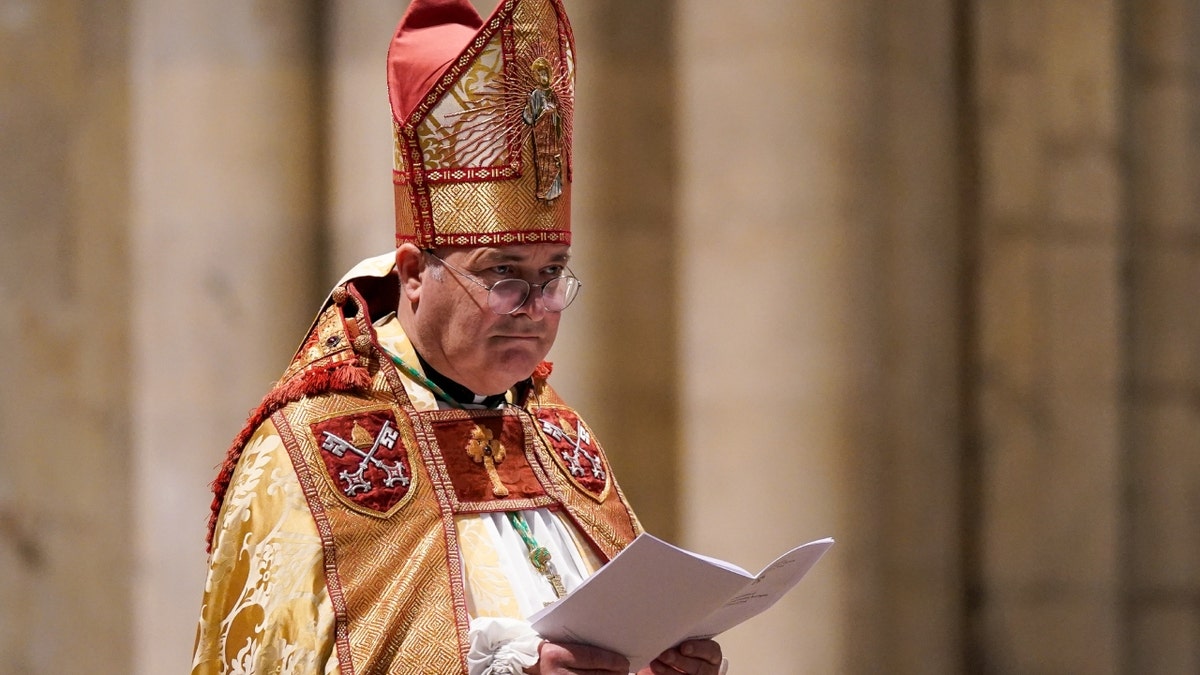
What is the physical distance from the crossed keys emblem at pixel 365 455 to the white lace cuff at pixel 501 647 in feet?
0.87

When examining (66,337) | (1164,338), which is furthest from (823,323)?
(66,337)

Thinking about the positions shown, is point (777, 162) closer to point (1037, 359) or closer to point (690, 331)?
point (690, 331)

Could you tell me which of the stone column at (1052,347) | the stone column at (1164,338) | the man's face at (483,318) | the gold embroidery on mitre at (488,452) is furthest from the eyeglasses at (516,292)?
the stone column at (1164,338)

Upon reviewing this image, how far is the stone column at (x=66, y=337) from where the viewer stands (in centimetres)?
398

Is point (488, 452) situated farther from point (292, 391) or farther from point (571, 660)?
point (571, 660)

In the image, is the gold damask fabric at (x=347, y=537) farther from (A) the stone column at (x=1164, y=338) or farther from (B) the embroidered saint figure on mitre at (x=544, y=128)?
(A) the stone column at (x=1164, y=338)

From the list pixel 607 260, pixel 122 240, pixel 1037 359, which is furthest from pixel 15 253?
pixel 1037 359

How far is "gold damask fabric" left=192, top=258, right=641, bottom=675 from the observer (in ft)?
8.05

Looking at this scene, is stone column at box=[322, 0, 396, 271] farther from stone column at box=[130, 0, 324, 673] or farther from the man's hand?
the man's hand

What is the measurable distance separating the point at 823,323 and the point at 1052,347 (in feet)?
1.84

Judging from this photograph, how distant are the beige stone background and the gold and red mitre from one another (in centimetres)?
132

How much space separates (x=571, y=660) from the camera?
95.0 inches

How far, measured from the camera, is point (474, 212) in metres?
2.66

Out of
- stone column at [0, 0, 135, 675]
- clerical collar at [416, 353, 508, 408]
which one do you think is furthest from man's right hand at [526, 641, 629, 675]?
stone column at [0, 0, 135, 675]
